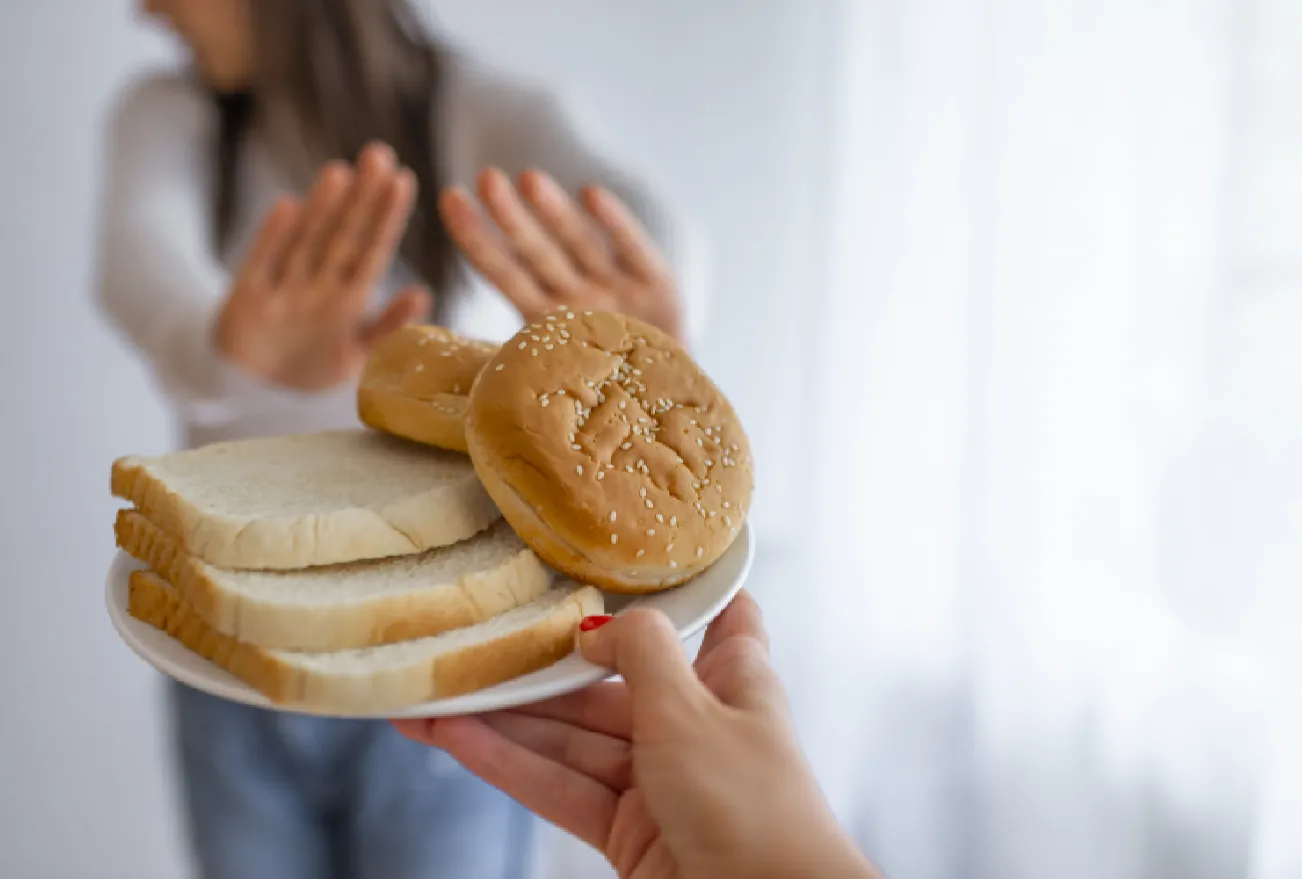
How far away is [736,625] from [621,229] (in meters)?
1.19

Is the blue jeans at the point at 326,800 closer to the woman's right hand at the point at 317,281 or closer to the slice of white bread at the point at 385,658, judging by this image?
the woman's right hand at the point at 317,281

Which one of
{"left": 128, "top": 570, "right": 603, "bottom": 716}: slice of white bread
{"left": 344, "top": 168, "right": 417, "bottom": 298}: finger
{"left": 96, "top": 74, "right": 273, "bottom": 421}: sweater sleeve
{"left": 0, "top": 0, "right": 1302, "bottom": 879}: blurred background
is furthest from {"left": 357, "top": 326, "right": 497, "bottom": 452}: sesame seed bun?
{"left": 0, "top": 0, "right": 1302, "bottom": 879}: blurred background

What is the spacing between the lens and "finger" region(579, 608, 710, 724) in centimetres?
94

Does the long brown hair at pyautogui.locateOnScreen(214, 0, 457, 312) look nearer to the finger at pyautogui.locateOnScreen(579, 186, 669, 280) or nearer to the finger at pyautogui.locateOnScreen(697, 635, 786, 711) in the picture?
the finger at pyautogui.locateOnScreen(579, 186, 669, 280)

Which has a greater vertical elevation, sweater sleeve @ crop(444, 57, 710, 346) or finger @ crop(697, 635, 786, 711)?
sweater sleeve @ crop(444, 57, 710, 346)

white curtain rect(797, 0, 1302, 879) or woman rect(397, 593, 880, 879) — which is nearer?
woman rect(397, 593, 880, 879)

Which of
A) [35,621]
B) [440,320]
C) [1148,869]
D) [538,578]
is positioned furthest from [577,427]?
[1148,869]

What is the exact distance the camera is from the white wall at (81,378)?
1.83m

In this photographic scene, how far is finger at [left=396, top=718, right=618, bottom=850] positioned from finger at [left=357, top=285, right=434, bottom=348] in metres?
1.04

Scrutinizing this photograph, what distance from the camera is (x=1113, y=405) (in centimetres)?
232

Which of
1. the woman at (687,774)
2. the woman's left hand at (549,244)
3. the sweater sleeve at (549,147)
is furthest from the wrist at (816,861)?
the sweater sleeve at (549,147)

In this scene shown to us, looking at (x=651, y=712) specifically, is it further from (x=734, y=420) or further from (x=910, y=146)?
(x=910, y=146)

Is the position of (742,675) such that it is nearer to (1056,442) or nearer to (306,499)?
(306,499)

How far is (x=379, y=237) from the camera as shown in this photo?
6.43ft
